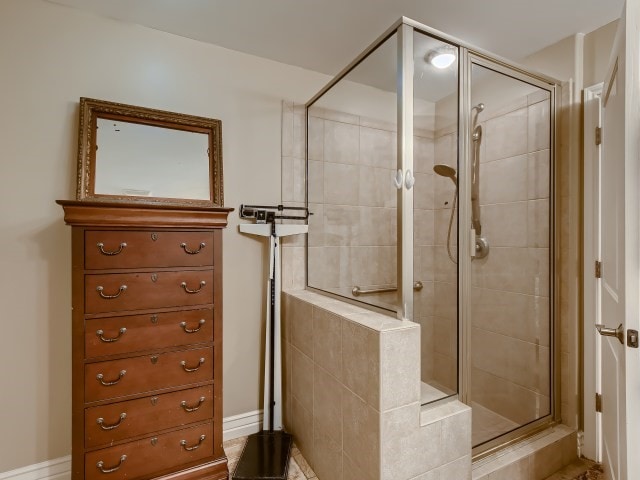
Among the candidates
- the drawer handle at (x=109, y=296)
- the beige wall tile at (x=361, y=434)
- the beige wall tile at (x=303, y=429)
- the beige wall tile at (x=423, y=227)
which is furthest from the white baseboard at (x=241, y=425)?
the beige wall tile at (x=423, y=227)

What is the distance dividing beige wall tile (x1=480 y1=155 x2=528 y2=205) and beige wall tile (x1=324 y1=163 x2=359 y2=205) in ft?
2.29

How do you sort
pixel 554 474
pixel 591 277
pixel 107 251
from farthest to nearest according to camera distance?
pixel 591 277, pixel 554 474, pixel 107 251

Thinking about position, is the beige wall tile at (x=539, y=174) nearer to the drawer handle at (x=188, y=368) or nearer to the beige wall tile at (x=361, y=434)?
the beige wall tile at (x=361, y=434)

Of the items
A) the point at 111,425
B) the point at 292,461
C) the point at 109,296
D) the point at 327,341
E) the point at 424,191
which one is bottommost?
the point at 292,461

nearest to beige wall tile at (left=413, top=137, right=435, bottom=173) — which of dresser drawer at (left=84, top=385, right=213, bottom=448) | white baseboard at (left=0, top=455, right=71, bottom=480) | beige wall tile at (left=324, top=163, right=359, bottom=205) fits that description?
beige wall tile at (left=324, top=163, right=359, bottom=205)

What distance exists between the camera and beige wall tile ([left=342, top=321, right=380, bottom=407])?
4.11 feet

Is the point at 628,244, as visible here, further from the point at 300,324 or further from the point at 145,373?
the point at 145,373

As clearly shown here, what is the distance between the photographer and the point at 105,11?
1.71 meters

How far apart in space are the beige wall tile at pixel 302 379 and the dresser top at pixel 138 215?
89cm

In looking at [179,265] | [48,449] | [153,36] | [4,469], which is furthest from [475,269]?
[4,469]

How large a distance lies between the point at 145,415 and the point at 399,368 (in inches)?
46.5

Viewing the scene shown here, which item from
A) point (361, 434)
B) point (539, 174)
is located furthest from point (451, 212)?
point (361, 434)

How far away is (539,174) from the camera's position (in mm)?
1902

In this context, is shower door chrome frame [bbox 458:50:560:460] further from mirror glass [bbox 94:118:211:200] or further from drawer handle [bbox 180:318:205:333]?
mirror glass [bbox 94:118:211:200]
